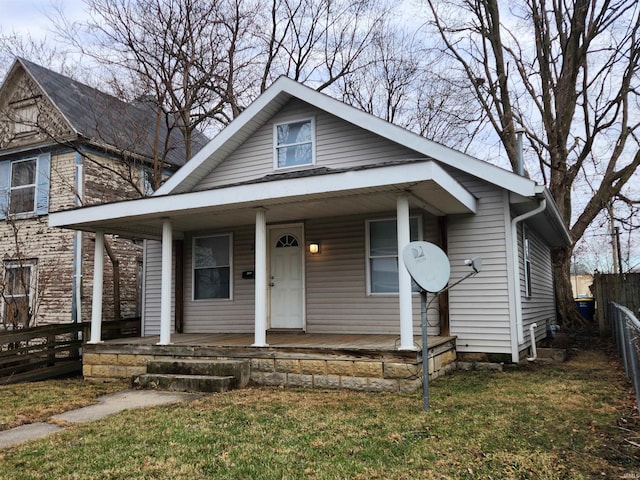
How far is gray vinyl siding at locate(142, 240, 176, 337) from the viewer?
10516 millimetres

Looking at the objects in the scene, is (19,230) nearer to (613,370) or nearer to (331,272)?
(331,272)

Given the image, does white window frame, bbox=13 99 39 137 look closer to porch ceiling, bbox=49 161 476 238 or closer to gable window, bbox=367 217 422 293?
porch ceiling, bbox=49 161 476 238

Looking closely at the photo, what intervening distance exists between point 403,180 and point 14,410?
5.26 metres

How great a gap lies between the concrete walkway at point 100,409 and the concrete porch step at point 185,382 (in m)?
0.15

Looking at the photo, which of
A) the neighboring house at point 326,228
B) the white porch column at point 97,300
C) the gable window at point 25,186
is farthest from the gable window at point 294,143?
the gable window at point 25,186

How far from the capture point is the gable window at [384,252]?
27.4ft

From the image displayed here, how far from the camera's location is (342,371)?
21.4 feet

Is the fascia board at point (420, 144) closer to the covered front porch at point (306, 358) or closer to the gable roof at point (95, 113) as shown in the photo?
the covered front porch at point (306, 358)

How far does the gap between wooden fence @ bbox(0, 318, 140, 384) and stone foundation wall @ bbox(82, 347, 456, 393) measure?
7.41 feet

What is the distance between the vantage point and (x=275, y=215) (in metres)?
8.59

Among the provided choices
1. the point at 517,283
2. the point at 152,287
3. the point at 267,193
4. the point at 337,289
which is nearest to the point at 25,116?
the point at 152,287

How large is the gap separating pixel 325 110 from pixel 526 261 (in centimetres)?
465

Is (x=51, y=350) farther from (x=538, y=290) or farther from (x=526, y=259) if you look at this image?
(x=538, y=290)

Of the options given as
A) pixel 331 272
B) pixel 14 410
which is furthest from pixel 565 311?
pixel 14 410
